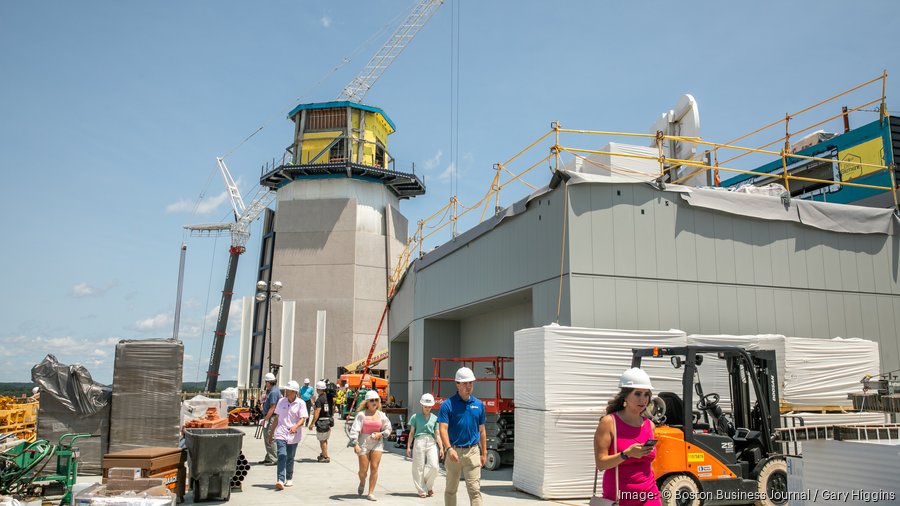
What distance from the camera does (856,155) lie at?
70.3 ft

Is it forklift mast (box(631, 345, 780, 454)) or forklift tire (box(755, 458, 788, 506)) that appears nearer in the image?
forklift tire (box(755, 458, 788, 506))

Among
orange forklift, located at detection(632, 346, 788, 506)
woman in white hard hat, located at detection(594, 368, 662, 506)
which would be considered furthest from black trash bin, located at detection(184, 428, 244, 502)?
woman in white hard hat, located at detection(594, 368, 662, 506)

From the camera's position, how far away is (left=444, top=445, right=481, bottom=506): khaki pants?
7438 millimetres

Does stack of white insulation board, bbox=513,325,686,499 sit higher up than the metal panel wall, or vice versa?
the metal panel wall

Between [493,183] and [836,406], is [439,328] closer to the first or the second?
[493,183]

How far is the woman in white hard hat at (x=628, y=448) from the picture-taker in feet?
15.3

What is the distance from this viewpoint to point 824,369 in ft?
40.1

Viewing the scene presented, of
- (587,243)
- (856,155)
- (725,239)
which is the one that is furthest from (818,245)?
(856,155)

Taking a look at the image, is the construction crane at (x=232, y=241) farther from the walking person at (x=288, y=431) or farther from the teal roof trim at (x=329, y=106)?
the walking person at (x=288, y=431)

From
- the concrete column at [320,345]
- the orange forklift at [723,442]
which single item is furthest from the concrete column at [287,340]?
the orange forklift at [723,442]

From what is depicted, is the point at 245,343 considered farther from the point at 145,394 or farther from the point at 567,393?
the point at 567,393

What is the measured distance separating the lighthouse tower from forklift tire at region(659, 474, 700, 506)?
32500mm

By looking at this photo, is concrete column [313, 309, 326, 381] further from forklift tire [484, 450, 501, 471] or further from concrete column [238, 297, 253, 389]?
forklift tire [484, 450, 501, 471]

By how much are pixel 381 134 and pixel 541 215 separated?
36.5 m
